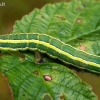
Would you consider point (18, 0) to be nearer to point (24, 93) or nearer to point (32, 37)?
point (32, 37)

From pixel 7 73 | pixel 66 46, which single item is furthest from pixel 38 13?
pixel 7 73

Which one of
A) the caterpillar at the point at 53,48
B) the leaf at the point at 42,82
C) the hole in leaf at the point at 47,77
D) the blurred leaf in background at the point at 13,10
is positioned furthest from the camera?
the blurred leaf in background at the point at 13,10

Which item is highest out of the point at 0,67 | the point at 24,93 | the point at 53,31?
the point at 53,31

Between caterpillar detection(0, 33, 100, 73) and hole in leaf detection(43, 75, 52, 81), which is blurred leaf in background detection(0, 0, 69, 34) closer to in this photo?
caterpillar detection(0, 33, 100, 73)

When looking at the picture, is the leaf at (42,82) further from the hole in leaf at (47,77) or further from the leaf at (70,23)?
the leaf at (70,23)

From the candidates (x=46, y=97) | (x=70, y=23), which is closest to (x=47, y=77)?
(x=46, y=97)

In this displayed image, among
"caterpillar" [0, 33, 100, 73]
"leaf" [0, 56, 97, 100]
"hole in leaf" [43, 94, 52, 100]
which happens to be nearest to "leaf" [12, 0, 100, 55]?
"caterpillar" [0, 33, 100, 73]

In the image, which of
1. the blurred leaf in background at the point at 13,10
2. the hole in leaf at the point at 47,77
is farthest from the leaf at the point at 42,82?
the blurred leaf in background at the point at 13,10
